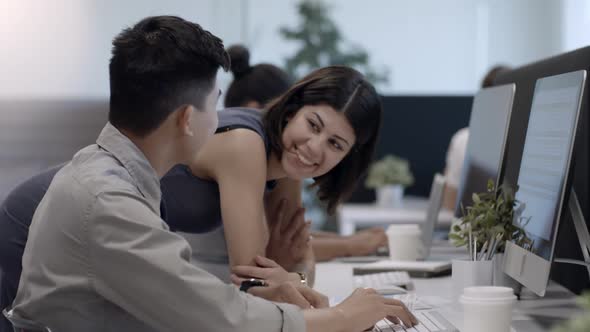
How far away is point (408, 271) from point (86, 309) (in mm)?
1327

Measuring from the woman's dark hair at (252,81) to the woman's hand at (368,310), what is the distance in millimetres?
1513

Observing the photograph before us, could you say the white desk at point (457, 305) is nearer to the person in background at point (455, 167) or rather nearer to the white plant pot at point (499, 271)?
the white plant pot at point (499, 271)

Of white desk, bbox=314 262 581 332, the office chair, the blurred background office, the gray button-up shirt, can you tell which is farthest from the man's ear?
the blurred background office

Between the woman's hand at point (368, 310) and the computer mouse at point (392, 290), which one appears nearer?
the woman's hand at point (368, 310)

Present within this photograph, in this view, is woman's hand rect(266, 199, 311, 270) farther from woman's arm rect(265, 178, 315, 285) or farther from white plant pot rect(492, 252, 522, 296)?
white plant pot rect(492, 252, 522, 296)

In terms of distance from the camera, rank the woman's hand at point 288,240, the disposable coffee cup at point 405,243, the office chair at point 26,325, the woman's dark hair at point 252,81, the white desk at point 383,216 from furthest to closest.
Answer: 1. the white desk at point 383,216
2. the woman's dark hair at point 252,81
3. the disposable coffee cup at point 405,243
4. the woman's hand at point 288,240
5. the office chair at point 26,325

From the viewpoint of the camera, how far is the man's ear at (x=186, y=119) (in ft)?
4.49

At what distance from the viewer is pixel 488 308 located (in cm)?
136

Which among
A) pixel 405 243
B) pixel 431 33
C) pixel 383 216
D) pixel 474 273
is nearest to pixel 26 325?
pixel 474 273

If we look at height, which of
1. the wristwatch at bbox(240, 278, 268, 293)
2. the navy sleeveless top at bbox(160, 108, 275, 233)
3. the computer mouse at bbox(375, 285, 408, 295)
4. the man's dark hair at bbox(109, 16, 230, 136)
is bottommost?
the computer mouse at bbox(375, 285, 408, 295)

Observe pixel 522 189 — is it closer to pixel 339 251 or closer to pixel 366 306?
pixel 366 306

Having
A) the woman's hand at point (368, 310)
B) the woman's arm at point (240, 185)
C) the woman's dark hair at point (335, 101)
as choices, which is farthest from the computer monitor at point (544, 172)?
the woman's arm at point (240, 185)

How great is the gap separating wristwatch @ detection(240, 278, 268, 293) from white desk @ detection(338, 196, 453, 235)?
266 centimetres

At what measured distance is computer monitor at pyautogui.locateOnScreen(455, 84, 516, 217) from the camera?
2.10 metres
